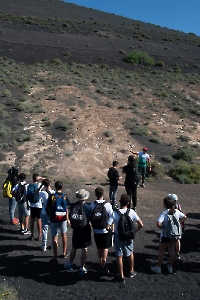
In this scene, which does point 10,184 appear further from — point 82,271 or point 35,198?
point 82,271

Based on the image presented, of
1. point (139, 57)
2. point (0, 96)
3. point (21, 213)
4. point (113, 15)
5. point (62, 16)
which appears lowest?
point (21, 213)

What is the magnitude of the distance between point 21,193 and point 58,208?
1.68 m

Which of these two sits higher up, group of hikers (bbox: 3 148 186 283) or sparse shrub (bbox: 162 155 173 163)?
sparse shrub (bbox: 162 155 173 163)

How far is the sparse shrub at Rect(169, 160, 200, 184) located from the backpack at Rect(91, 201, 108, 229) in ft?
31.3

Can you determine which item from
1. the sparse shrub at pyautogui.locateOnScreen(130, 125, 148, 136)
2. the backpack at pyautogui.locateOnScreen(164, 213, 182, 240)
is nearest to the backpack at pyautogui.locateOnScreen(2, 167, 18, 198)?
the backpack at pyautogui.locateOnScreen(164, 213, 182, 240)

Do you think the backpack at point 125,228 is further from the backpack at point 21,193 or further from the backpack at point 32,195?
the backpack at point 21,193

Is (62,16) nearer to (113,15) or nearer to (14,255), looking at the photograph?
(113,15)

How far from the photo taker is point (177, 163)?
1683cm

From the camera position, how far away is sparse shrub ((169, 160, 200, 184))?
14.7 metres

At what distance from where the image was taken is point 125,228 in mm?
5578

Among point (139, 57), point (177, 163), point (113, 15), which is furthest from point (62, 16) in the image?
point (177, 163)

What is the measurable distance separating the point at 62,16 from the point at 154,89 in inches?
1923

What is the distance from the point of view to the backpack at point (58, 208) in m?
6.24

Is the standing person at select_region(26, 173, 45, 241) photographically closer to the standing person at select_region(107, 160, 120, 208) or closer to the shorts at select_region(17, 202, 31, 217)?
the shorts at select_region(17, 202, 31, 217)
